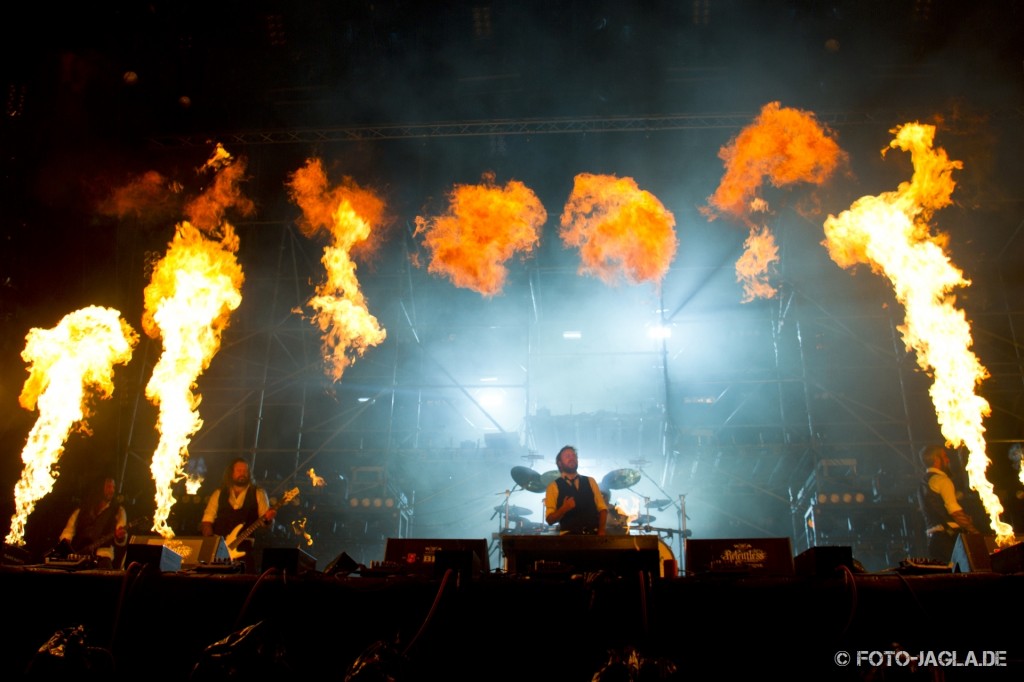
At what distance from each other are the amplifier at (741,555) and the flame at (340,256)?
9845 millimetres

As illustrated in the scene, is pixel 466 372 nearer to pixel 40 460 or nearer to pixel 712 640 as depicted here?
pixel 40 460

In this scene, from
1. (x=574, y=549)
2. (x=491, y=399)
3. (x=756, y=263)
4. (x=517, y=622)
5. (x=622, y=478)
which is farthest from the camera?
(x=491, y=399)

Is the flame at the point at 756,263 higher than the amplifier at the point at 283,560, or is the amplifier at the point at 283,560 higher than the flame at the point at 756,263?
the flame at the point at 756,263

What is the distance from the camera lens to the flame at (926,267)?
9.36 m

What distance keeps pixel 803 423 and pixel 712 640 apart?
9.32m

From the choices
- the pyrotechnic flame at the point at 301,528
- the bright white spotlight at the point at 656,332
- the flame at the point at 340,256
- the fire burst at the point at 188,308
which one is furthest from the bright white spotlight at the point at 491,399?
the fire burst at the point at 188,308

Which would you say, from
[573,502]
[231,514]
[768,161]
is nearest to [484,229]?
[768,161]

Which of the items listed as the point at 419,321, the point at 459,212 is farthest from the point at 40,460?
the point at 459,212

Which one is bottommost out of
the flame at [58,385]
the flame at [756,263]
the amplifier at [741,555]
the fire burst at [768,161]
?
the amplifier at [741,555]

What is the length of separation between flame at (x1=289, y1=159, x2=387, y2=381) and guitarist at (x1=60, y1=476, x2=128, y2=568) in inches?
188

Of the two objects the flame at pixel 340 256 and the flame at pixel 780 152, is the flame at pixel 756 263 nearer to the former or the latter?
the flame at pixel 780 152

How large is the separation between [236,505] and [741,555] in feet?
18.5

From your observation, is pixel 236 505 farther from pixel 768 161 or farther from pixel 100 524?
pixel 768 161

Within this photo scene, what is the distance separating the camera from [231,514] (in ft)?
25.6
